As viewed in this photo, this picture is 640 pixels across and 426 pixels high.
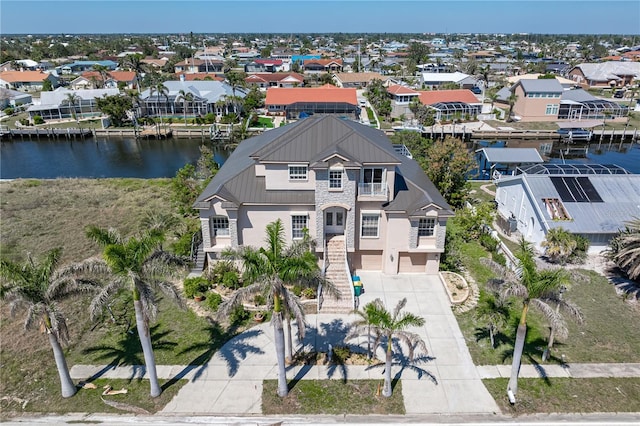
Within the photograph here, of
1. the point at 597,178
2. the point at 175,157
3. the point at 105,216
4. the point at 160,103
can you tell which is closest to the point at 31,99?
the point at 160,103

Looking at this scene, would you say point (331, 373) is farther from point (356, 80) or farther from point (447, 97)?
point (356, 80)

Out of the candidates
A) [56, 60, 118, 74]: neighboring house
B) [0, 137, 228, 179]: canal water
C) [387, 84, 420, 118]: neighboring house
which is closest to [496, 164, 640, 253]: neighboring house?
[0, 137, 228, 179]: canal water

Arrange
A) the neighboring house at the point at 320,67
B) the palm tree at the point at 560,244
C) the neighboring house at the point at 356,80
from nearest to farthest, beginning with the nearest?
1. the palm tree at the point at 560,244
2. the neighboring house at the point at 356,80
3. the neighboring house at the point at 320,67

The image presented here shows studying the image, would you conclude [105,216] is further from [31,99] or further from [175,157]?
[31,99]

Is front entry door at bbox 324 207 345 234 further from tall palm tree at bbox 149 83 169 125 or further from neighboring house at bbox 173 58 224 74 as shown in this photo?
neighboring house at bbox 173 58 224 74

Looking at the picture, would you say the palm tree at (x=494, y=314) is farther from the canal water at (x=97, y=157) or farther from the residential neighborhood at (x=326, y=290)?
the canal water at (x=97, y=157)

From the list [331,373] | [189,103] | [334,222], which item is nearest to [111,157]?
[189,103]

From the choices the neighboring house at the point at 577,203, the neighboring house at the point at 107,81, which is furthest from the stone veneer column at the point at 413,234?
the neighboring house at the point at 107,81
